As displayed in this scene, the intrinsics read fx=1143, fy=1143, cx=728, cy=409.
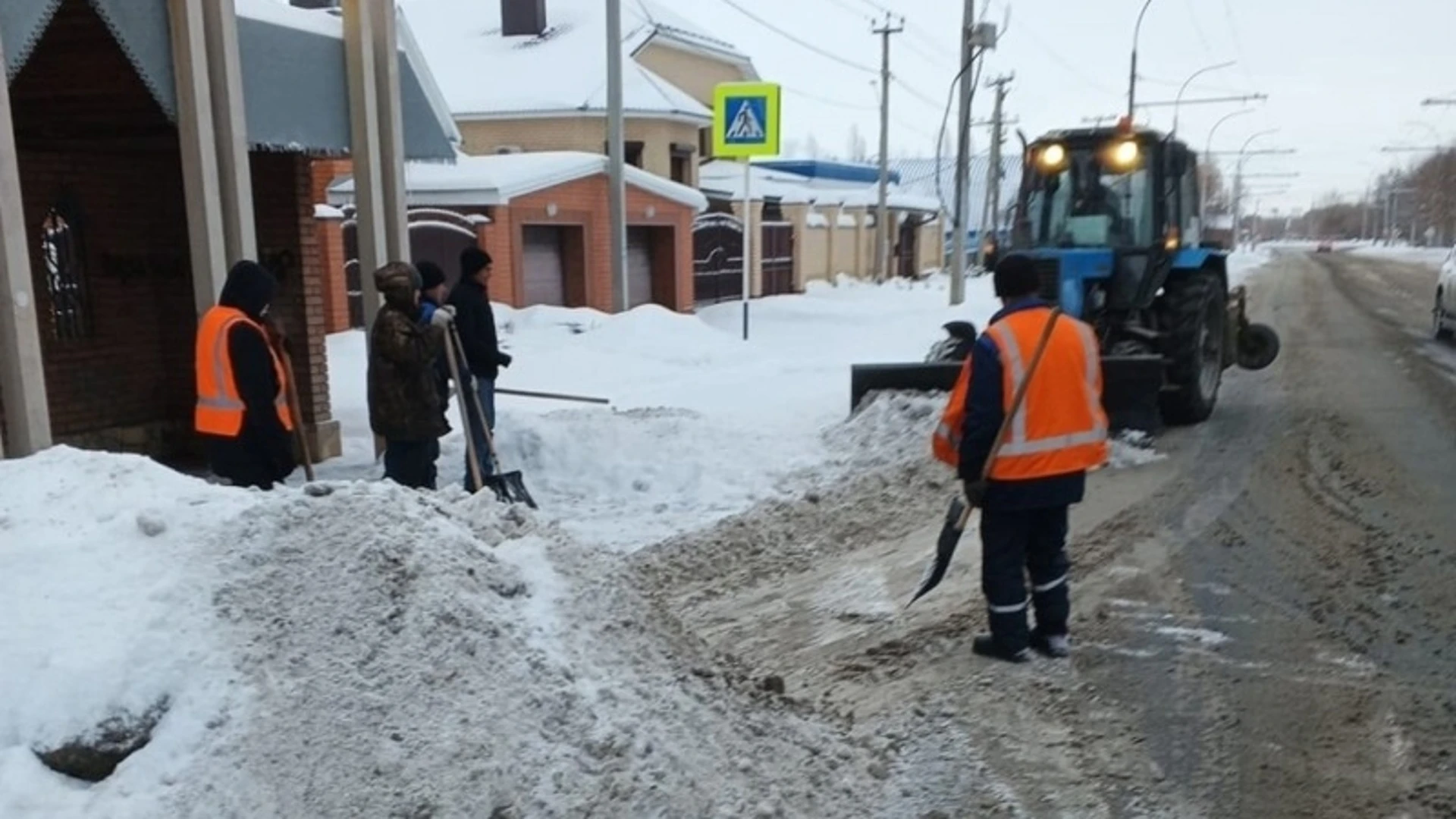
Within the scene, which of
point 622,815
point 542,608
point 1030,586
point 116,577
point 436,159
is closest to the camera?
point 622,815

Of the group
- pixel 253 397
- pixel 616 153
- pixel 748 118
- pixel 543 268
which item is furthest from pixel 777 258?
pixel 253 397

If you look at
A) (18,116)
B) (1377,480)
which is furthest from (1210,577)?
(18,116)

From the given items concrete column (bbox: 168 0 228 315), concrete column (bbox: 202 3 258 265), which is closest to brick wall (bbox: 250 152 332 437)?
concrete column (bbox: 202 3 258 265)

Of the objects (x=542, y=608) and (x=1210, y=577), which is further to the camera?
(x=1210, y=577)

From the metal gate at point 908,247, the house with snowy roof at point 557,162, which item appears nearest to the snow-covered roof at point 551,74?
the house with snowy roof at point 557,162

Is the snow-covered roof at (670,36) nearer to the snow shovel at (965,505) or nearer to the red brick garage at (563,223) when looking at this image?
the red brick garage at (563,223)

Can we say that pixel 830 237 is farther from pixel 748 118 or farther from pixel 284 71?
pixel 284 71

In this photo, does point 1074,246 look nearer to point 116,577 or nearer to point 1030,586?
point 1030,586

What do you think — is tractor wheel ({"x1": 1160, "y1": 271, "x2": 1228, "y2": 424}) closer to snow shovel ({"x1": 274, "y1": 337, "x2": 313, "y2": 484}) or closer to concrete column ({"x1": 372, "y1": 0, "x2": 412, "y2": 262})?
concrete column ({"x1": 372, "y1": 0, "x2": 412, "y2": 262})

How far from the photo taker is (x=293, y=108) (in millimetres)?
7156

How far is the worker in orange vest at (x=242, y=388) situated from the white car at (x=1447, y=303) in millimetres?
16020

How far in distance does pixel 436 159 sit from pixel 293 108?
1474 millimetres

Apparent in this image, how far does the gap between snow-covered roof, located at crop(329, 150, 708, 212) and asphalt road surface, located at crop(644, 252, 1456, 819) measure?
1263 centimetres

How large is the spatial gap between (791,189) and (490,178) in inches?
663
